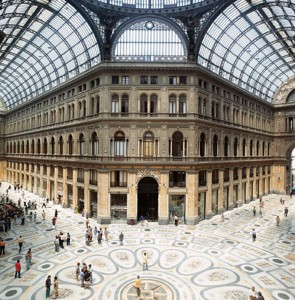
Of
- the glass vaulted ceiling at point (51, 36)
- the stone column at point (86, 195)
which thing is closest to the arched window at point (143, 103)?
the glass vaulted ceiling at point (51, 36)

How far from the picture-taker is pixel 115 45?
113 feet

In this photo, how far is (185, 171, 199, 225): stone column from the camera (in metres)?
32.9

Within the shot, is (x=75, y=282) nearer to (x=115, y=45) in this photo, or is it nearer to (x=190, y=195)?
(x=190, y=195)

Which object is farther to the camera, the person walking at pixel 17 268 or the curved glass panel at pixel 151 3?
the curved glass panel at pixel 151 3

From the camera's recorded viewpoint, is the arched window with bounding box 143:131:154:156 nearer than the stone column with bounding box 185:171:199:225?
No

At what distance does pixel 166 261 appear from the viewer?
21.7 m

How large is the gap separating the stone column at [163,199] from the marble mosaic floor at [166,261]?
4.13ft

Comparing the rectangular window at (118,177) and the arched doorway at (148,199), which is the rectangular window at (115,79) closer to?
the rectangular window at (118,177)

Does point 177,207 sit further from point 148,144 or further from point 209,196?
point 148,144

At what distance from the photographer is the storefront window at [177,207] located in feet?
109

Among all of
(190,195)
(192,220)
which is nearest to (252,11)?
(190,195)

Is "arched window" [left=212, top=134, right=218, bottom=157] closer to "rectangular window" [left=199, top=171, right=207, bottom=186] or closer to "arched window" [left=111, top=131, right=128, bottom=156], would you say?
"rectangular window" [left=199, top=171, right=207, bottom=186]

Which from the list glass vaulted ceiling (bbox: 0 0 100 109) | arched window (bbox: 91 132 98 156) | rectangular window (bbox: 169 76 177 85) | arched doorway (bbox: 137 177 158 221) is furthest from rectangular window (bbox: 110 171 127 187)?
glass vaulted ceiling (bbox: 0 0 100 109)

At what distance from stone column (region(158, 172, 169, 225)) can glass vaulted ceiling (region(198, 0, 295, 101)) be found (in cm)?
1727
